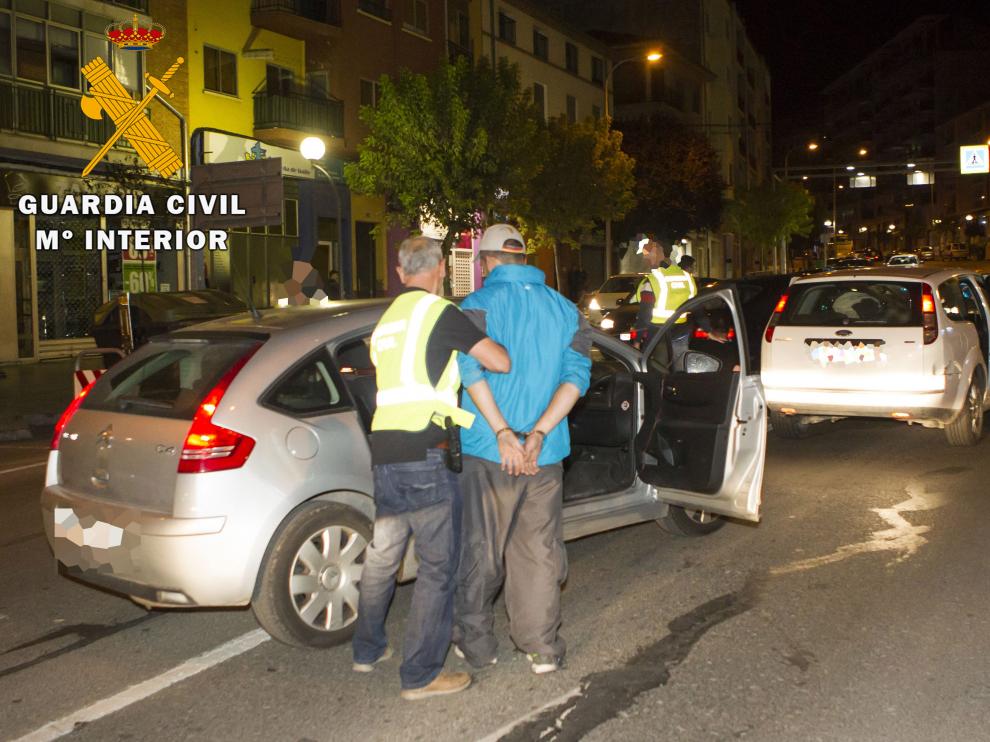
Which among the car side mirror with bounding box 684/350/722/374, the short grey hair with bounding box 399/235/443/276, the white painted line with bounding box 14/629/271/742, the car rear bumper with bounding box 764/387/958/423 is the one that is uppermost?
the short grey hair with bounding box 399/235/443/276

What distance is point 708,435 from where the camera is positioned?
5.73 metres

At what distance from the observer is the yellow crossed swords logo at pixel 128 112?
22922 millimetres

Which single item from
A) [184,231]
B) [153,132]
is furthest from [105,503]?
[153,132]

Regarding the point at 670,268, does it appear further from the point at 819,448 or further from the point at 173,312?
the point at 173,312

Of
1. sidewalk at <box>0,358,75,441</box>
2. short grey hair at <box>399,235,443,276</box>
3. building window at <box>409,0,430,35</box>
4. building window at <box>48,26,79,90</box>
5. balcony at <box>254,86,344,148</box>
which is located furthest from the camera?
building window at <box>409,0,430,35</box>

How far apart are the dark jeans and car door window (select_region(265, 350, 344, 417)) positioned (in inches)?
28.5

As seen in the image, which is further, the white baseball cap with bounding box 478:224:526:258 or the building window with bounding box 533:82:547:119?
the building window with bounding box 533:82:547:119

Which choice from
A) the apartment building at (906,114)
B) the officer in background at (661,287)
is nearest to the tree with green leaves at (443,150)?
the officer in background at (661,287)

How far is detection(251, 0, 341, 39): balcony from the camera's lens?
2686 centimetres

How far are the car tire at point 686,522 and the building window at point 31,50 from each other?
1919 cm

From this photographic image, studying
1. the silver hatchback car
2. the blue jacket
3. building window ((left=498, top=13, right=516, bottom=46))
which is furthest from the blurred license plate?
building window ((left=498, top=13, right=516, bottom=46))

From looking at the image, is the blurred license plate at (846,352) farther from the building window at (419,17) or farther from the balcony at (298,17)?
the building window at (419,17)

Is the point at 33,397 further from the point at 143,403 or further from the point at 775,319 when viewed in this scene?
the point at 143,403

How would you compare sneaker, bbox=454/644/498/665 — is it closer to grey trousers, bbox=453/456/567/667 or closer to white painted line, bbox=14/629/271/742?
grey trousers, bbox=453/456/567/667
